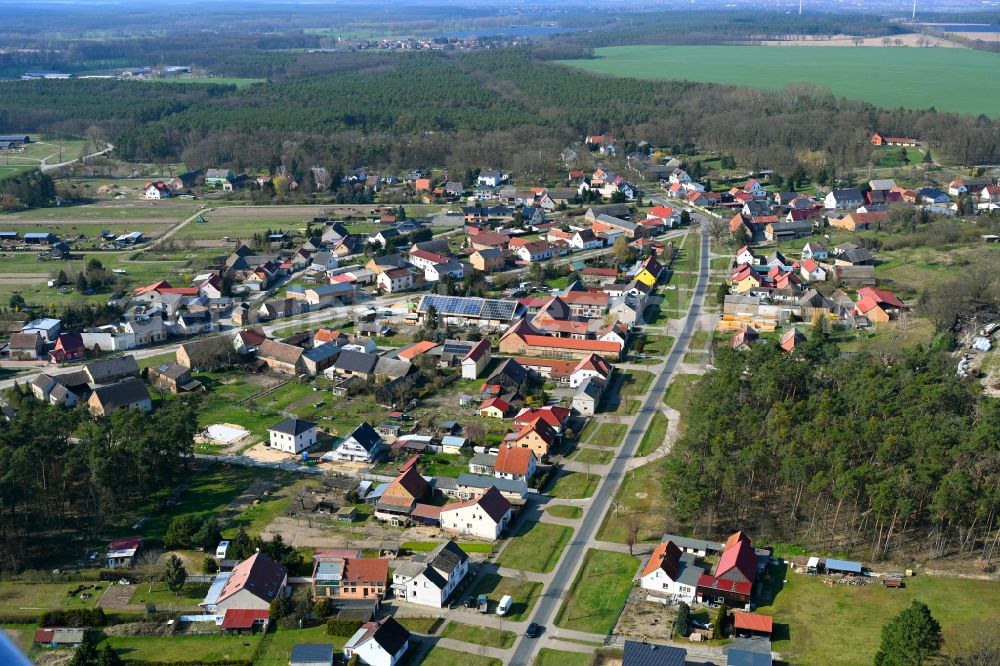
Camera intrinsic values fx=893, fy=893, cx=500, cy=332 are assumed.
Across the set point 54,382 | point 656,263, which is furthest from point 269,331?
point 656,263

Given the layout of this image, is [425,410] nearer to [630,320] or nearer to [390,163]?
[630,320]

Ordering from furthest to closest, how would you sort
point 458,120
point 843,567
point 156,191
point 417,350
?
point 458,120 < point 156,191 < point 417,350 < point 843,567

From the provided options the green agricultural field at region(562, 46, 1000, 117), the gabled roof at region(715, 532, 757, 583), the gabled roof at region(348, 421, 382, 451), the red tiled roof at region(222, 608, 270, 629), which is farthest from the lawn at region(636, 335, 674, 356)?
the green agricultural field at region(562, 46, 1000, 117)

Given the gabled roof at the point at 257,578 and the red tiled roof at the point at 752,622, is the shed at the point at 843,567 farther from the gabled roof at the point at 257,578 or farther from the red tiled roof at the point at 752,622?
the gabled roof at the point at 257,578

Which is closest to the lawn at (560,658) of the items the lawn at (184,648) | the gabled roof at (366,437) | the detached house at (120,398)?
the lawn at (184,648)

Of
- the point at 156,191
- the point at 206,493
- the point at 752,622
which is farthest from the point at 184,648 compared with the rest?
the point at 156,191

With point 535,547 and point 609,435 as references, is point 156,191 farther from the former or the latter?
point 535,547

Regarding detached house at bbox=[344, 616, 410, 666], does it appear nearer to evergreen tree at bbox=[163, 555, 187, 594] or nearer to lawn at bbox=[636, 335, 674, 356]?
evergreen tree at bbox=[163, 555, 187, 594]
